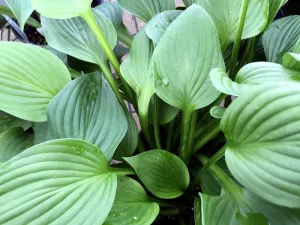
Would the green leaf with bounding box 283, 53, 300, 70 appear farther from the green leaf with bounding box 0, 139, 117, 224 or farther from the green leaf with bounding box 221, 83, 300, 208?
the green leaf with bounding box 0, 139, 117, 224

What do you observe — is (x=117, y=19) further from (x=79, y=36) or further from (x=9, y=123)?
(x=9, y=123)

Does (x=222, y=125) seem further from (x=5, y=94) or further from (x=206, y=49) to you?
(x=5, y=94)

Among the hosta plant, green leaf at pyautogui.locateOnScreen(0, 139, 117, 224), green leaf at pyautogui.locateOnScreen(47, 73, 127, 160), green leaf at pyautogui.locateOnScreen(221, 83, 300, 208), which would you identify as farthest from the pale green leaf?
green leaf at pyautogui.locateOnScreen(221, 83, 300, 208)

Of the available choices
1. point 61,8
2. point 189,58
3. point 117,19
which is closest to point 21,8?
point 61,8

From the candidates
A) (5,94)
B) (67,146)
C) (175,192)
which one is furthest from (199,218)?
(5,94)

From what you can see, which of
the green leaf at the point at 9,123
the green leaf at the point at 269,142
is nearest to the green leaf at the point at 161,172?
the green leaf at the point at 269,142

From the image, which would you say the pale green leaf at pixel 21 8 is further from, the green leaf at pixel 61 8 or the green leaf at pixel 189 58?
the green leaf at pixel 189 58
